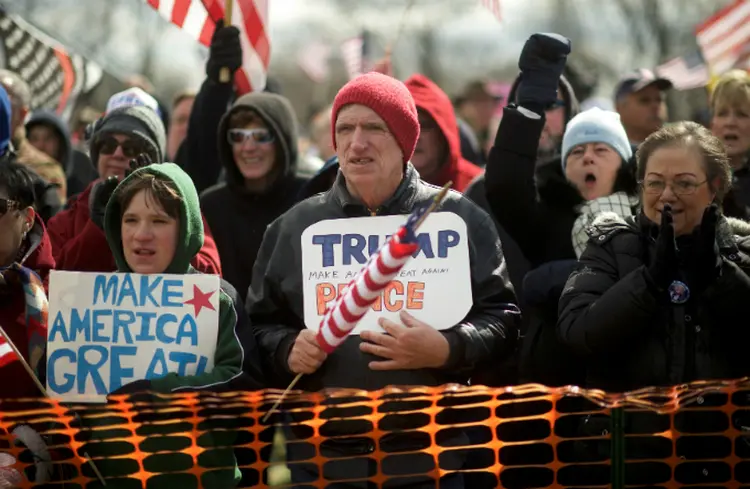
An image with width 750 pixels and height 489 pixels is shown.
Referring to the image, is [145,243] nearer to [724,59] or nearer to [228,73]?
[228,73]

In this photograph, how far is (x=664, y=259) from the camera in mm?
4801

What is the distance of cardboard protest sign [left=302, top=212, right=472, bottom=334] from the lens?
507cm

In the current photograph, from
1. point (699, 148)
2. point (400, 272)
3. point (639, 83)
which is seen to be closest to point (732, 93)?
point (639, 83)

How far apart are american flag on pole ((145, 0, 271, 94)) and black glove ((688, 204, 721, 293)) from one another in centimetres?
386

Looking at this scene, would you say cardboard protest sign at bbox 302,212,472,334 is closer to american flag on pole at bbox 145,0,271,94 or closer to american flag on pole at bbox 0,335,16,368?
american flag on pole at bbox 0,335,16,368

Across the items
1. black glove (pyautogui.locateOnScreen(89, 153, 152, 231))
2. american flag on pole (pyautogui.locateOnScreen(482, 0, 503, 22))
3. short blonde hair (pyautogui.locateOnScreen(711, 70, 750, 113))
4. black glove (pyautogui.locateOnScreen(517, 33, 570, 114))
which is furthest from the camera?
american flag on pole (pyautogui.locateOnScreen(482, 0, 503, 22))

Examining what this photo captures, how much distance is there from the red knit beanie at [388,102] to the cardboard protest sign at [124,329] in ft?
3.02

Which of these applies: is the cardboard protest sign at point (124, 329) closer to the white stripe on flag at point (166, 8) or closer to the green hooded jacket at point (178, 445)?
the green hooded jacket at point (178, 445)

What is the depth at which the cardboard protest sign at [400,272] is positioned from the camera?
16.6ft

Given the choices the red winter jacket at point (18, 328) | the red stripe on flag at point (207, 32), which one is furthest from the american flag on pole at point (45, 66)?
the red winter jacket at point (18, 328)

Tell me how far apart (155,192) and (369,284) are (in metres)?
1.35

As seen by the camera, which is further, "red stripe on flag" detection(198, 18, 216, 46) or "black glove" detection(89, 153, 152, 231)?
"red stripe on flag" detection(198, 18, 216, 46)

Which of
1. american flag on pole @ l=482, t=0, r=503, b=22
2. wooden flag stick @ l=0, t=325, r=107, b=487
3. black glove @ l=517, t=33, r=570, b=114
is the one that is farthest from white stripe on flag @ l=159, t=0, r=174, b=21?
wooden flag stick @ l=0, t=325, r=107, b=487

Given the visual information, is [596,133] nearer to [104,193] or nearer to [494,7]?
[104,193]
